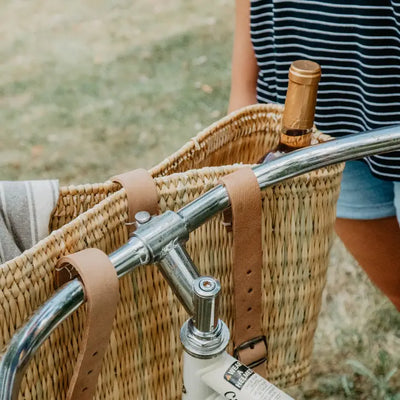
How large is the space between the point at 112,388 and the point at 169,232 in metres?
0.27

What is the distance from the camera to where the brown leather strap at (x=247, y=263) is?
0.68 metres

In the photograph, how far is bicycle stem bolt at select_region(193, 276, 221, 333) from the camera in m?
0.58

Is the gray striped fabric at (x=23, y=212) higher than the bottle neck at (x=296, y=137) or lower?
lower

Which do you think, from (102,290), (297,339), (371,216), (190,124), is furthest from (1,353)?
(190,124)

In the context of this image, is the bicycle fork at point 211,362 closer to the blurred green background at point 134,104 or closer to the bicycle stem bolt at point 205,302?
the bicycle stem bolt at point 205,302

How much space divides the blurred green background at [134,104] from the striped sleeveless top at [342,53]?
94 centimetres

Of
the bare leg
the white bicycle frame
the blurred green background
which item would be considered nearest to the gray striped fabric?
the white bicycle frame

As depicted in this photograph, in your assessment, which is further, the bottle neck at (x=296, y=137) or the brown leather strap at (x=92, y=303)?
the bottle neck at (x=296, y=137)

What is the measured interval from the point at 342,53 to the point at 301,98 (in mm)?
370

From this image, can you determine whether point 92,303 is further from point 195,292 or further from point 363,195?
point 363,195

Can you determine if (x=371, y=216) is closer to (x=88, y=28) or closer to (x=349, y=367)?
(x=349, y=367)

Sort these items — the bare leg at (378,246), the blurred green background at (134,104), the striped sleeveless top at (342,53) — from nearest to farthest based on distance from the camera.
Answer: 1. the striped sleeveless top at (342,53)
2. the bare leg at (378,246)
3. the blurred green background at (134,104)

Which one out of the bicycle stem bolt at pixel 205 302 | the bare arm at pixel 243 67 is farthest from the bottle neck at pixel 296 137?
the bare arm at pixel 243 67

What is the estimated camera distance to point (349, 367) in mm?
1805
